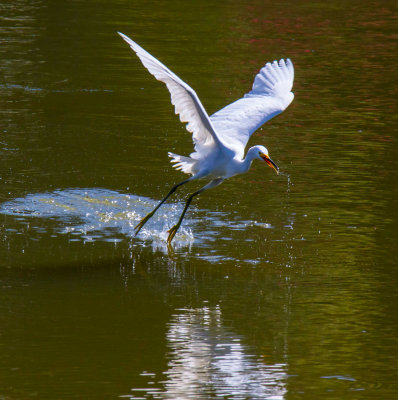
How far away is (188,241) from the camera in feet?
28.3

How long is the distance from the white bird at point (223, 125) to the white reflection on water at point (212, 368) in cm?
187

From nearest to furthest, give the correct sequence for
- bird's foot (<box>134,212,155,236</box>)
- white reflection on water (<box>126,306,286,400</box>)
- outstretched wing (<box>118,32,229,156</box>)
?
white reflection on water (<box>126,306,286,400</box>)
outstretched wing (<box>118,32,229,156</box>)
bird's foot (<box>134,212,155,236</box>)

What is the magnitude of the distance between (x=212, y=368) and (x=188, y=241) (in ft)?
9.49

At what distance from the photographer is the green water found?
5.89 metres

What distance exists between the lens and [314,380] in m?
→ 5.75

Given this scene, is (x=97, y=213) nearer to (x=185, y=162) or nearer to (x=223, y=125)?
(x=185, y=162)

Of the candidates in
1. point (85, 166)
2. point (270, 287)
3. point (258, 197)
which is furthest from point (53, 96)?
point (270, 287)

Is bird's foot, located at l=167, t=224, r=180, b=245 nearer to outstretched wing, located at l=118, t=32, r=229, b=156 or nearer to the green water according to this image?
the green water

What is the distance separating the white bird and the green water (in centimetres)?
62

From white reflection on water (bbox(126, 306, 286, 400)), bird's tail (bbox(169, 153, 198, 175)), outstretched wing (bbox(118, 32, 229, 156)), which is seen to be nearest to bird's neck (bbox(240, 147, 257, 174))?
outstretched wing (bbox(118, 32, 229, 156))

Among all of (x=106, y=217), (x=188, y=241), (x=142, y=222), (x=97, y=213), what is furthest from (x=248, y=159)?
(x=97, y=213)

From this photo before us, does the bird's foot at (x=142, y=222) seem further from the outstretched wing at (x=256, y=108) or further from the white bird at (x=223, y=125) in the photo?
the outstretched wing at (x=256, y=108)

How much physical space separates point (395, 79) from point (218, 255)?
9.19 meters

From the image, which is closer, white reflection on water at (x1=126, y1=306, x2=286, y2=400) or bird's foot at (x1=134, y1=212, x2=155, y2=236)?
white reflection on water at (x1=126, y1=306, x2=286, y2=400)
